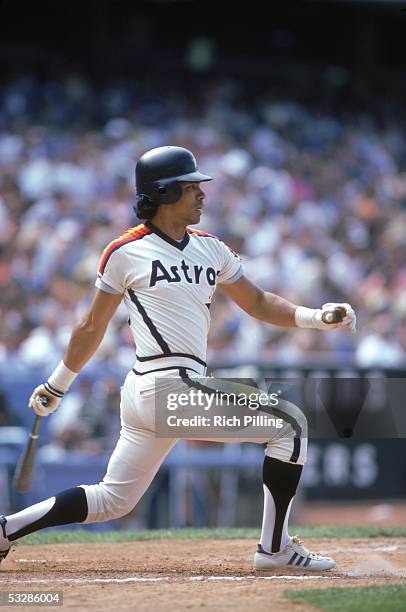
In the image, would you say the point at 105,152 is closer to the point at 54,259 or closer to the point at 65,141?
the point at 65,141

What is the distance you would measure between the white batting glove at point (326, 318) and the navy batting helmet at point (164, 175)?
0.80 meters

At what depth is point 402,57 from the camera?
20641 millimetres

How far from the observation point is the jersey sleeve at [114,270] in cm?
497

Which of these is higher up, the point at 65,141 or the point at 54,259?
the point at 65,141

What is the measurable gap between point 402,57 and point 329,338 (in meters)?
10.3

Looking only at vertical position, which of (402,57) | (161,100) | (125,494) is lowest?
(125,494)

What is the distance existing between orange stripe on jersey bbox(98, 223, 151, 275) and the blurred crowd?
4511 mm

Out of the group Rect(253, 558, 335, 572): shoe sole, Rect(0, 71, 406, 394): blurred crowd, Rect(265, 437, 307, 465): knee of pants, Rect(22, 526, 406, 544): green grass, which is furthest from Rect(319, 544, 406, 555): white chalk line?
Rect(0, 71, 406, 394): blurred crowd

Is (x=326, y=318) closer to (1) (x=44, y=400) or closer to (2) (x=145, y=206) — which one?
(2) (x=145, y=206)

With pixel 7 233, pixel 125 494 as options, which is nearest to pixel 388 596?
pixel 125 494

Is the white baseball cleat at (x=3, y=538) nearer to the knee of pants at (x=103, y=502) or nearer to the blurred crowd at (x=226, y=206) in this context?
the knee of pants at (x=103, y=502)

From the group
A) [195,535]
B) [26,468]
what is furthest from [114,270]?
[195,535]

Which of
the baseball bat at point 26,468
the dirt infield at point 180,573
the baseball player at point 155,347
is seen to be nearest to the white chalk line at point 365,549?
the dirt infield at point 180,573

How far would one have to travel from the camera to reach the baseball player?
16.3 ft
